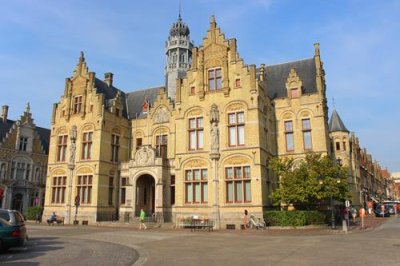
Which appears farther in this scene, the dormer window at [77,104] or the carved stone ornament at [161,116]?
the dormer window at [77,104]

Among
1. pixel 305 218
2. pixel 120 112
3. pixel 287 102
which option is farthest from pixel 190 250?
pixel 120 112

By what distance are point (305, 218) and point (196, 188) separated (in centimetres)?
949

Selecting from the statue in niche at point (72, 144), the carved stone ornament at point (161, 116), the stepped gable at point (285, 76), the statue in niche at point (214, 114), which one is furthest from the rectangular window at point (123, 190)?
the stepped gable at point (285, 76)

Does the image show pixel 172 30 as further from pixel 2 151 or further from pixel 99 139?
pixel 2 151

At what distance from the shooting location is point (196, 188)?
98.2 ft

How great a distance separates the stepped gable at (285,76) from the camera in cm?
3325

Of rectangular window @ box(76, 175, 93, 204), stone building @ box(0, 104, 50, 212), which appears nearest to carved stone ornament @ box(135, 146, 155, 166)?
rectangular window @ box(76, 175, 93, 204)

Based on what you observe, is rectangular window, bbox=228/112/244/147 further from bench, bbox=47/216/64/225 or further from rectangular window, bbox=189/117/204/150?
bench, bbox=47/216/64/225

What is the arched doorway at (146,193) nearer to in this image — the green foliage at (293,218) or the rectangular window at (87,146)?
the rectangular window at (87,146)

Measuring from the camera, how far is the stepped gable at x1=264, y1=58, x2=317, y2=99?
33.2 m

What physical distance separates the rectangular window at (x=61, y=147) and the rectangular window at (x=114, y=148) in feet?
18.1

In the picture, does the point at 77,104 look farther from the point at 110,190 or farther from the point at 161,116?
the point at 110,190

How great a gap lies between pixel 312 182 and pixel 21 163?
3913cm

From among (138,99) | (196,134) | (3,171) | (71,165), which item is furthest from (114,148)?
(3,171)
